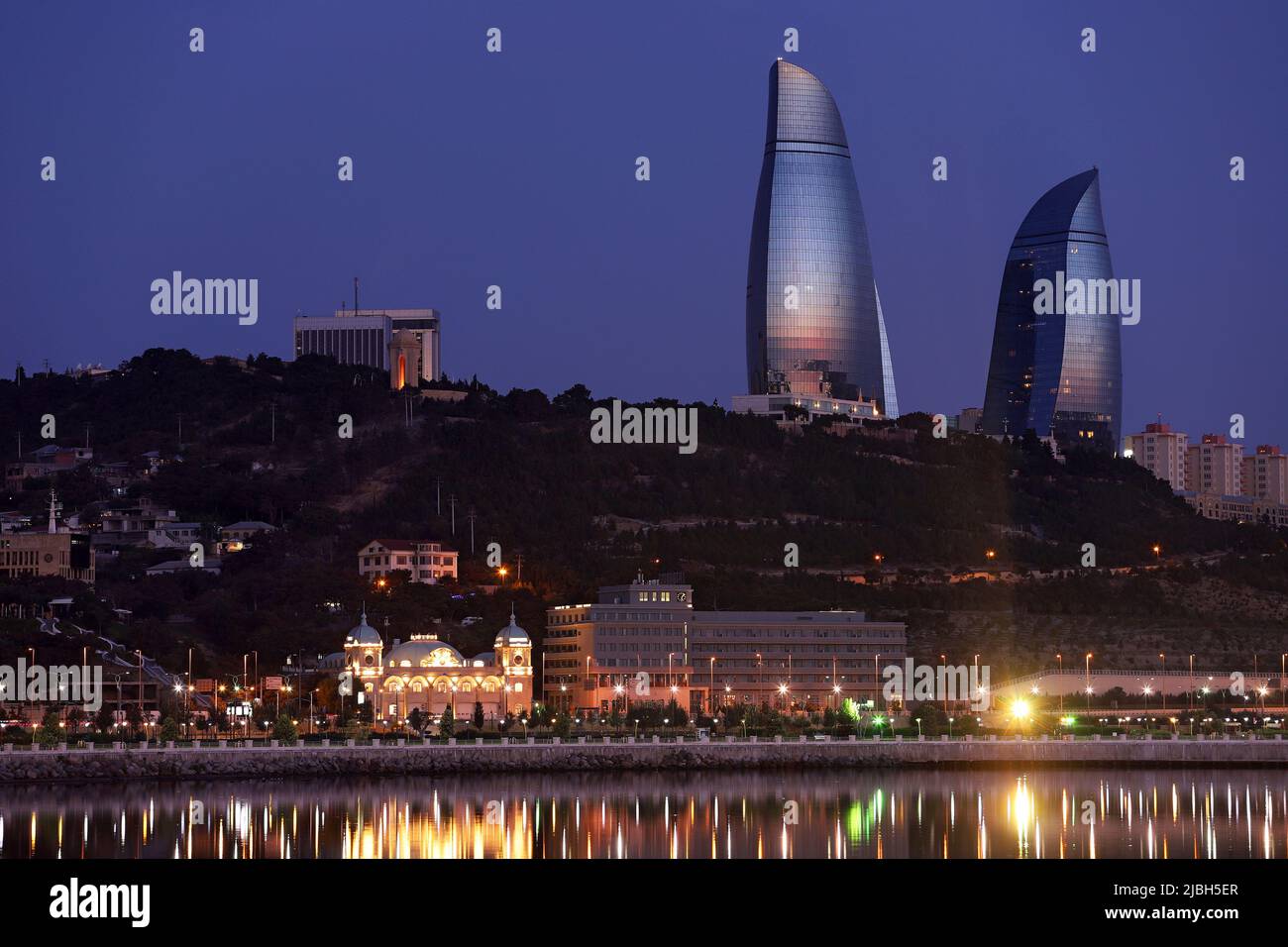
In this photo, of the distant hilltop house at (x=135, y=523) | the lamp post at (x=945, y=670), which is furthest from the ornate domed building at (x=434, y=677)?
the distant hilltop house at (x=135, y=523)

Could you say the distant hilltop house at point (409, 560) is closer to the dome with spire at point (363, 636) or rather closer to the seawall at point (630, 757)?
the dome with spire at point (363, 636)

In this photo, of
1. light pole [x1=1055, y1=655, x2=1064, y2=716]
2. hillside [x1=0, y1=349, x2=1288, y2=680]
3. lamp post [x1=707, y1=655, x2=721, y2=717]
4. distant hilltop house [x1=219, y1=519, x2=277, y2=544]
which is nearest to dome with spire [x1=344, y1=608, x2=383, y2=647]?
hillside [x1=0, y1=349, x2=1288, y2=680]

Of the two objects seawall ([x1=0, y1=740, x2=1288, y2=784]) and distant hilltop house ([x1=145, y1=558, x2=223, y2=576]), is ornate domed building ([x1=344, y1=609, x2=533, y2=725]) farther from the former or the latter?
distant hilltop house ([x1=145, y1=558, x2=223, y2=576])

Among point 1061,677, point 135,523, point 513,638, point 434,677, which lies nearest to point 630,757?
point 434,677

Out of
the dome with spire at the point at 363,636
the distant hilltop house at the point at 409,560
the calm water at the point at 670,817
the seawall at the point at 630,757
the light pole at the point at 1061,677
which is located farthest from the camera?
the distant hilltop house at the point at 409,560
